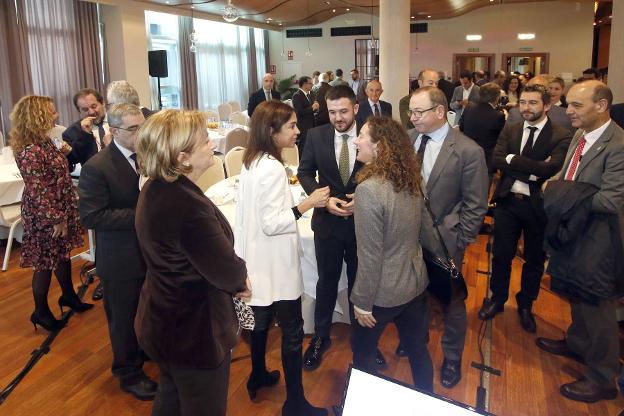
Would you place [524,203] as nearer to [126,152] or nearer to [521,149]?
[521,149]

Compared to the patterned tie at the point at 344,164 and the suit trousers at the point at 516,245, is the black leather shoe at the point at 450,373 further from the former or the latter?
the patterned tie at the point at 344,164

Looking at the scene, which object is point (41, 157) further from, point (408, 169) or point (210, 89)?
point (210, 89)

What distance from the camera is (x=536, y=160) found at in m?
3.06

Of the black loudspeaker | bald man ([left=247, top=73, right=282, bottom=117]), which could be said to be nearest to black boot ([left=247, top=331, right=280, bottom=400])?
bald man ([left=247, top=73, right=282, bottom=117])

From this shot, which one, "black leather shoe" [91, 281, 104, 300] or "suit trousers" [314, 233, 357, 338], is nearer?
"suit trousers" [314, 233, 357, 338]

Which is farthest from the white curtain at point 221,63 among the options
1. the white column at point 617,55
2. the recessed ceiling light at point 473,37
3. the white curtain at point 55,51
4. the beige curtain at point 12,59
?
the white column at point 617,55

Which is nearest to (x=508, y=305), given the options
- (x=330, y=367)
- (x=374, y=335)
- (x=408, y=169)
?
(x=330, y=367)

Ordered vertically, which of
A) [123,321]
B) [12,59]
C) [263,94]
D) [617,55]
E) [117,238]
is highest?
[12,59]

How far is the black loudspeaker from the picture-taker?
9.05 metres

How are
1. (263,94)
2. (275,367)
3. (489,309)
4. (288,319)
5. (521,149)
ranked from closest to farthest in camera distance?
(288,319)
(275,367)
(521,149)
(489,309)
(263,94)

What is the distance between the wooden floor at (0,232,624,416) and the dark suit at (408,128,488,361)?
28.8 inches

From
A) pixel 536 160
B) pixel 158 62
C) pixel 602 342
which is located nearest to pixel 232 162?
pixel 536 160

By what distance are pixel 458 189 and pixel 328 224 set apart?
28.3 inches

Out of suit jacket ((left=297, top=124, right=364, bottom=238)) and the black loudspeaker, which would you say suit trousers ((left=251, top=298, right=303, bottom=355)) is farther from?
the black loudspeaker
